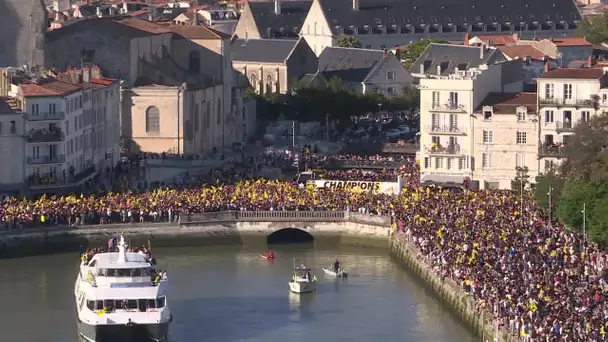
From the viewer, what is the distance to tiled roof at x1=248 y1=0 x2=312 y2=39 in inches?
6969

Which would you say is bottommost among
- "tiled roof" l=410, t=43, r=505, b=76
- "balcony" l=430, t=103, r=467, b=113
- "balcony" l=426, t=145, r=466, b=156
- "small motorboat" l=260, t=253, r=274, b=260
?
"small motorboat" l=260, t=253, r=274, b=260

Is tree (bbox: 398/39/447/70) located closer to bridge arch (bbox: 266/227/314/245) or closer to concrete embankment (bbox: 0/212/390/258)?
bridge arch (bbox: 266/227/314/245)

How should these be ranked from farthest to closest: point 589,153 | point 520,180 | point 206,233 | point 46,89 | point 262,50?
point 262,50 < point 46,89 < point 520,180 < point 206,233 < point 589,153

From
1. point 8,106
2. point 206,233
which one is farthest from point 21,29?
point 206,233

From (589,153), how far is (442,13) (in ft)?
289

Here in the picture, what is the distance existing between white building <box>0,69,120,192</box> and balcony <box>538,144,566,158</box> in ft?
67.8

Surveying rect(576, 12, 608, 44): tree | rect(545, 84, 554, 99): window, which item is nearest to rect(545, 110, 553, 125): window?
rect(545, 84, 554, 99): window

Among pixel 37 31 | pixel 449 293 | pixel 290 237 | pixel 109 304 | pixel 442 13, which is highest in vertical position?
pixel 442 13

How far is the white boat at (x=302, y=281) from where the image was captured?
90125mm

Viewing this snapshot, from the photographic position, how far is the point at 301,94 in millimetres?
142250

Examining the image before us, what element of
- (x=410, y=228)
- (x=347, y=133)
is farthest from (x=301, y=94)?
(x=410, y=228)

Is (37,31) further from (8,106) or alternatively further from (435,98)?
(435,98)

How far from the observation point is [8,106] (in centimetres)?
10581

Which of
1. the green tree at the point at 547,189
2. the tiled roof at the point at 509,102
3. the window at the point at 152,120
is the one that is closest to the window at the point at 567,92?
the tiled roof at the point at 509,102
